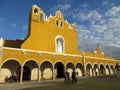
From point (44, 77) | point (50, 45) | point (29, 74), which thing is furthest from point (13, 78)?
point (50, 45)

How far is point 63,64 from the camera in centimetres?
2650

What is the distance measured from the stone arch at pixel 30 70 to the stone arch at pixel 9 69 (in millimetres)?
1879

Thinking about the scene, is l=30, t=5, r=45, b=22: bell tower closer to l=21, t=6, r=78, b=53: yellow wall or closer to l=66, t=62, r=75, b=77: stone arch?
l=21, t=6, r=78, b=53: yellow wall

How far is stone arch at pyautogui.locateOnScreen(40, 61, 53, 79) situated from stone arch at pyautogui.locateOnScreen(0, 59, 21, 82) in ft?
15.1

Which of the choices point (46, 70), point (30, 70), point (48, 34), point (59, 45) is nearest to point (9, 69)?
point (30, 70)

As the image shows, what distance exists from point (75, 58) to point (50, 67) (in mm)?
5502

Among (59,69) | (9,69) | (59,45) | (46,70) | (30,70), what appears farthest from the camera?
(59,45)

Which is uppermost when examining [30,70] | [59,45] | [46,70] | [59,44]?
[59,44]

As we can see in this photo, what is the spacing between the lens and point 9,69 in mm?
21766

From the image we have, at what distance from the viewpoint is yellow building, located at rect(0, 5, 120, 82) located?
70.4 ft

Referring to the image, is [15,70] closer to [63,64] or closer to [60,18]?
[63,64]

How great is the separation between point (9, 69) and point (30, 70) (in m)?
3.59

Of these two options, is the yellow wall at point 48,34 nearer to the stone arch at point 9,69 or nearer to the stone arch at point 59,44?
the stone arch at point 59,44

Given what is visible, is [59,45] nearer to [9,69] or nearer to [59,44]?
[59,44]
